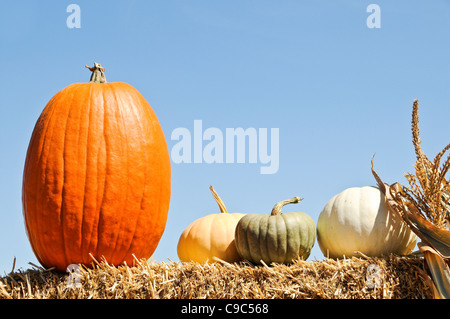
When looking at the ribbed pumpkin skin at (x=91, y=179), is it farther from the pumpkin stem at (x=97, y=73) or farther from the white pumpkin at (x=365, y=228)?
the white pumpkin at (x=365, y=228)

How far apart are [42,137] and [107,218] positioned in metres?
0.70

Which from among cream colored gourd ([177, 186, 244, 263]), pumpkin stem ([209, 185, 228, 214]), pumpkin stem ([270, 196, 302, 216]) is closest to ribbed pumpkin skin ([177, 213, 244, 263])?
cream colored gourd ([177, 186, 244, 263])

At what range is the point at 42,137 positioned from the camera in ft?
10.4

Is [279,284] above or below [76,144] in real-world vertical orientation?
below

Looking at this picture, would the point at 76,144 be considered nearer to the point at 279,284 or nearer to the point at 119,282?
the point at 119,282

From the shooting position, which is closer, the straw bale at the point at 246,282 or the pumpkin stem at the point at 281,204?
the straw bale at the point at 246,282

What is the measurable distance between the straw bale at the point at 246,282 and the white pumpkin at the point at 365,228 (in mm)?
199

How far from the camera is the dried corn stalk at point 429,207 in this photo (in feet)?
9.14

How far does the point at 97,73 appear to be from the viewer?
3.49 meters

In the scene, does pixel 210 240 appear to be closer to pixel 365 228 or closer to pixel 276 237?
pixel 276 237

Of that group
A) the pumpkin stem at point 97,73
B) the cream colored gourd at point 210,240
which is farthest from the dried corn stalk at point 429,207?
the pumpkin stem at point 97,73
